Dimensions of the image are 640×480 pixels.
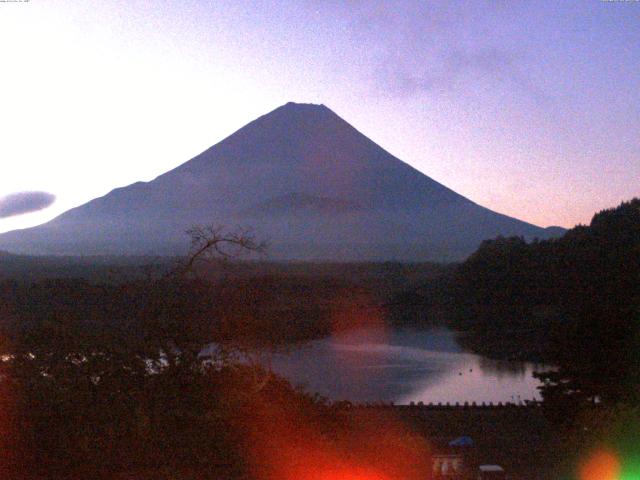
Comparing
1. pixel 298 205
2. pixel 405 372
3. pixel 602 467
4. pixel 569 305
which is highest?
pixel 298 205

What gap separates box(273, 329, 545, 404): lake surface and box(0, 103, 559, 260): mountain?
35301 mm

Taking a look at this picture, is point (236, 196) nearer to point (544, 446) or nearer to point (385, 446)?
point (544, 446)

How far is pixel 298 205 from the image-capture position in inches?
2758

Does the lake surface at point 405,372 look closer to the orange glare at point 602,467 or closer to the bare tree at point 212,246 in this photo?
the orange glare at point 602,467

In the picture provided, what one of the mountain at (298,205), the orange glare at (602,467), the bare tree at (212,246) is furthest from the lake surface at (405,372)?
the mountain at (298,205)

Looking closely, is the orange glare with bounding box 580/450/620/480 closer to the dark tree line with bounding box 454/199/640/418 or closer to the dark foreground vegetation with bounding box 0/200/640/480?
the dark tree line with bounding box 454/199/640/418

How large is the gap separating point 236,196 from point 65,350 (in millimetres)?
66945

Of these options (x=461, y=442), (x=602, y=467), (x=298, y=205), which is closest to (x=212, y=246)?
(x=602, y=467)

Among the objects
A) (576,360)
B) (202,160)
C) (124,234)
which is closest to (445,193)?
(202,160)

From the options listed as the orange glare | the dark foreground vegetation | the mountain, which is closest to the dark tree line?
the orange glare

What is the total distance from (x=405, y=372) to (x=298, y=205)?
47414 millimetres

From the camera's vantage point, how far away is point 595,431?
7.35 meters

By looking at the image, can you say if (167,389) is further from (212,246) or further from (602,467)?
(602,467)

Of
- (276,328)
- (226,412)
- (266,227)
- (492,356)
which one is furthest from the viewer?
(266,227)
